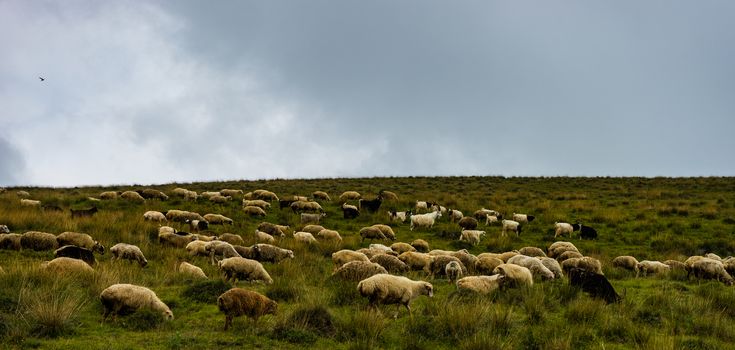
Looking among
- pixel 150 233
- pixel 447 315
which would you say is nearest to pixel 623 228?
pixel 447 315

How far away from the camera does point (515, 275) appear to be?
439 inches

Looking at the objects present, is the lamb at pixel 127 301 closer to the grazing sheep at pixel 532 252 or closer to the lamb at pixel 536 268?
the lamb at pixel 536 268

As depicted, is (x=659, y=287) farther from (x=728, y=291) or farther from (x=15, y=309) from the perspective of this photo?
(x=15, y=309)

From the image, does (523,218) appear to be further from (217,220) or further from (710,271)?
(217,220)

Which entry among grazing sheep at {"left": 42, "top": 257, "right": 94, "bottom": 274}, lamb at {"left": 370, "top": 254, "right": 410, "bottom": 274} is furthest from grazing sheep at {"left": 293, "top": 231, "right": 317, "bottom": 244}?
grazing sheep at {"left": 42, "top": 257, "right": 94, "bottom": 274}

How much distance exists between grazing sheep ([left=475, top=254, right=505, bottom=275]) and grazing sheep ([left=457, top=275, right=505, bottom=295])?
2328 mm

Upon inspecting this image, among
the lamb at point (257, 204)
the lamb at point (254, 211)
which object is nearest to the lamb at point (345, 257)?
the lamb at point (254, 211)

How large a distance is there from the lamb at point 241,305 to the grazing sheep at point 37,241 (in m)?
8.52

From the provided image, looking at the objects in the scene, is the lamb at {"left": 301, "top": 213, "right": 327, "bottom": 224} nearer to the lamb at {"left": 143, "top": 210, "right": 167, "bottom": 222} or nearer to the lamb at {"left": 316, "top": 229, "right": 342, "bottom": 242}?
the lamb at {"left": 316, "top": 229, "right": 342, "bottom": 242}

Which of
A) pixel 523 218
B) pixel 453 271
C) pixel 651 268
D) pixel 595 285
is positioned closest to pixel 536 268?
pixel 595 285

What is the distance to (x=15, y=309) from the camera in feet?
26.5

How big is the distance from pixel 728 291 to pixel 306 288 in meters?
9.54

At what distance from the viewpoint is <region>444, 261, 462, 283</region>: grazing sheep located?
492 inches

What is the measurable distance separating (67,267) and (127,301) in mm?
3241
